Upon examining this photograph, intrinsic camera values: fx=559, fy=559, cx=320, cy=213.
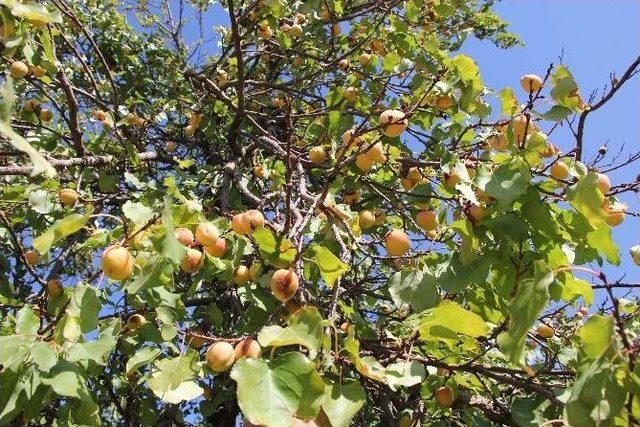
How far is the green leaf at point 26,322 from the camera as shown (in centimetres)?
158

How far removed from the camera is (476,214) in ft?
5.74

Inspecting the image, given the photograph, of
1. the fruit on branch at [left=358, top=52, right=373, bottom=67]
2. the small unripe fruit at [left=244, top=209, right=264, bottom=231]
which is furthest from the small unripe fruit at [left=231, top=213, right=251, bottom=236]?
the fruit on branch at [left=358, top=52, right=373, bottom=67]

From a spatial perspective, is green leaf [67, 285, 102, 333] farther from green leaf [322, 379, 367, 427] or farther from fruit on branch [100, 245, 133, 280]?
green leaf [322, 379, 367, 427]

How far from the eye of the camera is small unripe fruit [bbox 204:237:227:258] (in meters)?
1.72

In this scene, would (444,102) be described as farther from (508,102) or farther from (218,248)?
(218,248)

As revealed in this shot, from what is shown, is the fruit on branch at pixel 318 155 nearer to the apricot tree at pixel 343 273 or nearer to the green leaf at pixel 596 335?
the apricot tree at pixel 343 273

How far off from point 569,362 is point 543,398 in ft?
0.73

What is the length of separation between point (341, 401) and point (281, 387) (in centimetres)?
19

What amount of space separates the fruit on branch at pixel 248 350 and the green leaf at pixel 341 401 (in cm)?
18

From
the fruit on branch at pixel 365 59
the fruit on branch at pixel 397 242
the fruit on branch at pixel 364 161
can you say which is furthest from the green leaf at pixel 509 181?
the fruit on branch at pixel 365 59

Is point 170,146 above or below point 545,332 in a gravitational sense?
above

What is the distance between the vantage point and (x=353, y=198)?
265 centimetres

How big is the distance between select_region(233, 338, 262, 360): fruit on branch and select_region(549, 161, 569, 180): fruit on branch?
1.11 metres

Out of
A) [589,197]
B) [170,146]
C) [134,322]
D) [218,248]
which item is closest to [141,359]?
[218,248]
